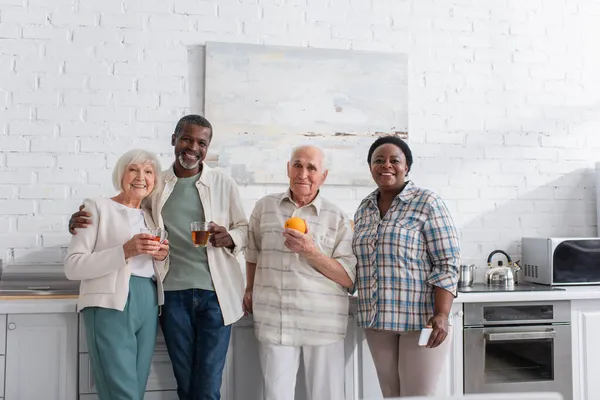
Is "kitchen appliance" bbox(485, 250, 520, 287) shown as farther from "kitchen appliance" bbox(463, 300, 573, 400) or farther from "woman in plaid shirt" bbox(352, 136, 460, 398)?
"woman in plaid shirt" bbox(352, 136, 460, 398)

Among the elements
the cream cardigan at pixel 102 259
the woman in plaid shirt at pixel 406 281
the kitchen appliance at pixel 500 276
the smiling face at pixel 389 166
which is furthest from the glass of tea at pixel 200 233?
the kitchen appliance at pixel 500 276

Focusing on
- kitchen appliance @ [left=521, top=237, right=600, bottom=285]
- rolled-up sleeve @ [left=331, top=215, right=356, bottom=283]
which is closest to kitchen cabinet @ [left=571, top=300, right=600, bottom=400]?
kitchen appliance @ [left=521, top=237, right=600, bottom=285]

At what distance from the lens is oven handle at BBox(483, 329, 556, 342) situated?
2.80 m

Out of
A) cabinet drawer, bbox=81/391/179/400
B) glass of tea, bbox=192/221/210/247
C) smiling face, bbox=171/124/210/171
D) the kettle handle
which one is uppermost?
smiling face, bbox=171/124/210/171

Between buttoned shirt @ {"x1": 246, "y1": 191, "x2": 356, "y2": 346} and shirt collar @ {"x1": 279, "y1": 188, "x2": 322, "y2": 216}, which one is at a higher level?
shirt collar @ {"x1": 279, "y1": 188, "x2": 322, "y2": 216}

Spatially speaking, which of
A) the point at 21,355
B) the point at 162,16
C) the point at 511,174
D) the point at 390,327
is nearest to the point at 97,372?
the point at 21,355

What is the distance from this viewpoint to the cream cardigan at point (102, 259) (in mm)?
2039

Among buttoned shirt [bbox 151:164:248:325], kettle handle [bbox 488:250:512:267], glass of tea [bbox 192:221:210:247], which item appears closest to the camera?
glass of tea [bbox 192:221:210:247]

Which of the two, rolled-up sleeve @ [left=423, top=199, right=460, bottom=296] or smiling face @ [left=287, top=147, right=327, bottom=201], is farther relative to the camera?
smiling face @ [left=287, top=147, right=327, bottom=201]

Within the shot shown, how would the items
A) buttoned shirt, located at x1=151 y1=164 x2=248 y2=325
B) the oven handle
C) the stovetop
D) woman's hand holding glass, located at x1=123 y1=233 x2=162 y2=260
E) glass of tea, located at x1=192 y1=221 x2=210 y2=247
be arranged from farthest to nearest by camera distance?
the stovetop → the oven handle → buttoned shirt, located at x1=151 y1=164 x2=248 y2=325 → glass of tea, located at x1=192 y1=221 x2=210 y2=247 → woman's hand holding glass, located at x1=123 y1=233 x2=162 y2=260

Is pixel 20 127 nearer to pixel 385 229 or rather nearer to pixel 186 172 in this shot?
pixel 186 172

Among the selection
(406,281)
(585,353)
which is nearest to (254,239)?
(406,281)

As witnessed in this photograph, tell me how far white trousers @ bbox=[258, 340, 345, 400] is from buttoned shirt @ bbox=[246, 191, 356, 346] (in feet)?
0.14

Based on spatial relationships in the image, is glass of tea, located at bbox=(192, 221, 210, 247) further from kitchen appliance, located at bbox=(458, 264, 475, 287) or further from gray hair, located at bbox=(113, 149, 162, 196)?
kitchen appliance, located at bbox=(458, 264, 475, 287)
